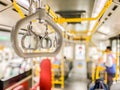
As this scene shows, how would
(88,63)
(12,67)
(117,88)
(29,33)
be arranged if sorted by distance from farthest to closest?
(88,63) → (117,88) → (12,67) → (29,33)

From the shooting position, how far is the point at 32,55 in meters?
1.31

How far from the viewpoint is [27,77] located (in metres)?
2.99

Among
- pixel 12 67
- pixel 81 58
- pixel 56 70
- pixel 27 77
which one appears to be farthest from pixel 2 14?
pixel 81 58

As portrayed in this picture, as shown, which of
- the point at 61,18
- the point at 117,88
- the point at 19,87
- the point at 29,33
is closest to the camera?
the point at 29,33

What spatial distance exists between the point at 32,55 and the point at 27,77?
5.76ft

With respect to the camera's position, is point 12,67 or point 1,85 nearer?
point 1,85

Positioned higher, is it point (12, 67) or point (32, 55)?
point (32, 55)

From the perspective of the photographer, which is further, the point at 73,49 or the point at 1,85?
the point at 73,49

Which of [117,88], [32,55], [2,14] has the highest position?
[2,14]

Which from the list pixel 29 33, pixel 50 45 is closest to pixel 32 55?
pixel 29 33

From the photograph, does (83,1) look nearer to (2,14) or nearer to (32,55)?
(2,14)

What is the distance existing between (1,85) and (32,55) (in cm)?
98

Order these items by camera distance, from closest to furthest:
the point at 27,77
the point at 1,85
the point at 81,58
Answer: the point at 1,85, the point at 27,77, the point at 81,58

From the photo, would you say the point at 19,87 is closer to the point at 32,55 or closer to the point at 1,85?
the point at 1,85
